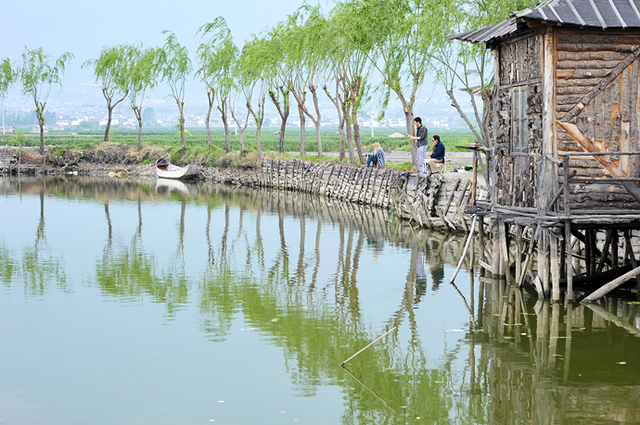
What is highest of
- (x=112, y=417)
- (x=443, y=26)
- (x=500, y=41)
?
(x=443, y=26)

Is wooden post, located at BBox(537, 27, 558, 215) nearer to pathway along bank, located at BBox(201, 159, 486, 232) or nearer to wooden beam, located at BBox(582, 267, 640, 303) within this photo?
wooden beam, located at BBox(582, 267, 640, 303)

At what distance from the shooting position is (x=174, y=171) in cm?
5753

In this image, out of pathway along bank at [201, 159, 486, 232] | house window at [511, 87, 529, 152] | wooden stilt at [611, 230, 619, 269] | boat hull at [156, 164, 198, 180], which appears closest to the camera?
house window at [511, 87, 529, 152]

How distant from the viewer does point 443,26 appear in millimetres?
32781

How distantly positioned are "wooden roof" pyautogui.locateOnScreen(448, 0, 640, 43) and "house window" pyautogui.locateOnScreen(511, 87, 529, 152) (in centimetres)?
127

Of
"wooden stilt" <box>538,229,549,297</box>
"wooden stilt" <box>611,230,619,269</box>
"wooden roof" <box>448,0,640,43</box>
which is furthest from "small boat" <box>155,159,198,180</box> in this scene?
"wooden stilt" <box>538,229,549,297</box>

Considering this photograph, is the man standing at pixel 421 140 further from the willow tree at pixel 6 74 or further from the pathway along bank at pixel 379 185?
the willow tree at pixel 6 74

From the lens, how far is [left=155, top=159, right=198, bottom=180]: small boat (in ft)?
186

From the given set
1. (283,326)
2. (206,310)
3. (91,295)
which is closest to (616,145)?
(283,326)

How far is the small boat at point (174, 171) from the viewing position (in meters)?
56.8

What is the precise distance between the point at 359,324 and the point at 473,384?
343cm

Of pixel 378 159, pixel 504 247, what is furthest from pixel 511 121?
pixel 378 159

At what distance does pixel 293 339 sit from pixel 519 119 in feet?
20.8

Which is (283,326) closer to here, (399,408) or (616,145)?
(399,408)
